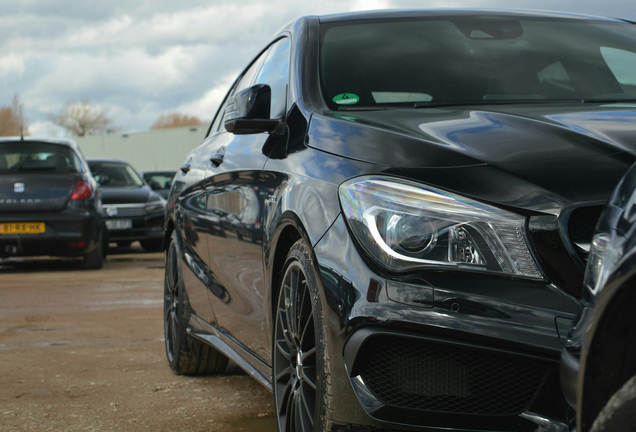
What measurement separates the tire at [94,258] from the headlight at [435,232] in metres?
10.4

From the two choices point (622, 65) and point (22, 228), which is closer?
point (622, 65)

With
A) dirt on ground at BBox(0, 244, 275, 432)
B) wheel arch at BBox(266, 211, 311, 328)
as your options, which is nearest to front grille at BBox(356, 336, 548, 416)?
wheel arch at BBox(266, 211, 311, 328)

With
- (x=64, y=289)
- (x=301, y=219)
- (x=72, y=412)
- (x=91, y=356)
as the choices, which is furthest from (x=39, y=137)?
(x=301, y=219)

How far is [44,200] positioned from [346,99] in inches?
353

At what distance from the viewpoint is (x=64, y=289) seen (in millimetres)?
10234

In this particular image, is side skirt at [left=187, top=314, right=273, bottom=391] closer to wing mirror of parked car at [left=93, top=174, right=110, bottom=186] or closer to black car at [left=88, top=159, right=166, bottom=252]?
black car at [left=88, top=159, right=166, bottom=252]

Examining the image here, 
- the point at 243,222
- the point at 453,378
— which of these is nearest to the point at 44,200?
the point at 243,222

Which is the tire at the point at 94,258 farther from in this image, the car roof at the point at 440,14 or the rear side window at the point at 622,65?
the rear side window at the point at 622,65

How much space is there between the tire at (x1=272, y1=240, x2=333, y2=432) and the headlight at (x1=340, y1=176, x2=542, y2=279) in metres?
0.30

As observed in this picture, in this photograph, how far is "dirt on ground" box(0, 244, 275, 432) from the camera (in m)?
4.30

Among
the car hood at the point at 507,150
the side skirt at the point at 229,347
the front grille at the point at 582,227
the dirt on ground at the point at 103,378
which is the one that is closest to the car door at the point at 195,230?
the side skirt at the point at 229,347

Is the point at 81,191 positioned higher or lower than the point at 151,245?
higher

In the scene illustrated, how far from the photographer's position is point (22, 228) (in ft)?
39.1

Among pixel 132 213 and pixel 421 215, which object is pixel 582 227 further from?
pixel 132 213
